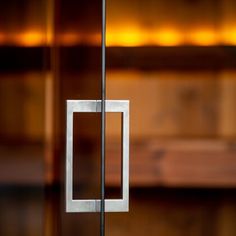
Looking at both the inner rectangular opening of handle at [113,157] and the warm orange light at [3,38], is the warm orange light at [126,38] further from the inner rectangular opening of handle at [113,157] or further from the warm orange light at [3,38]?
the warm orange light at [3,38]

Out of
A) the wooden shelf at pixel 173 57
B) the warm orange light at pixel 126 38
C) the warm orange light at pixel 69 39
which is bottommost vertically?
the wooden shelf at pixel 173 57

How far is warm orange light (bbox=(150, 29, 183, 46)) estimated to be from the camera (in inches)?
85.0

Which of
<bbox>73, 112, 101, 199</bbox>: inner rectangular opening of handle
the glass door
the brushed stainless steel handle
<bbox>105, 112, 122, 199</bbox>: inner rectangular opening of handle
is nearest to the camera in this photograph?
the brushed stainless steel handle

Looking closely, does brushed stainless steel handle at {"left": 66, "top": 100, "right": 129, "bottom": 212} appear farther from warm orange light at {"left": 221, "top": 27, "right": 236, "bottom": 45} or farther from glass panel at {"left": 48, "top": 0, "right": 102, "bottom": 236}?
warm orange light at {"left": 221, "top": 27, "right": 236, "bottom": 45}

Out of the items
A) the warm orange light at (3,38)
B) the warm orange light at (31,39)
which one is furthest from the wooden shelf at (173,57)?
the warm orange light at (3,38)

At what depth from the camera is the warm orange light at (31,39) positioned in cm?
200

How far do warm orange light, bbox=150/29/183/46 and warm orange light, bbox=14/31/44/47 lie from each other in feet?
1.54

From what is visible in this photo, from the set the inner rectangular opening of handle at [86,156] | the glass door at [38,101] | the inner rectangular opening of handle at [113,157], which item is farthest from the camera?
the inner rectangular opening of handle at [113,157]

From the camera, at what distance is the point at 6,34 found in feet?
6.62

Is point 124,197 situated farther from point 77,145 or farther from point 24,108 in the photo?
point 24,108

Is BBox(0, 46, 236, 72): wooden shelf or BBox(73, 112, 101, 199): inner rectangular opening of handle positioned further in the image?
BBox(0, 46, 236, 72): wooden shelf

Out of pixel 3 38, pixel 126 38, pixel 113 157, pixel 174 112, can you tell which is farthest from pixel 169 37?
pixel 3 38

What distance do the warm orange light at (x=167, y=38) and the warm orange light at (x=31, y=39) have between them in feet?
1.54

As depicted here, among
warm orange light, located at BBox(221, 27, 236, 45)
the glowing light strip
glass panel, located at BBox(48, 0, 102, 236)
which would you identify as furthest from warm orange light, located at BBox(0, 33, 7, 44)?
warm orange light, located at BBox(221, 27, 236, 45)
